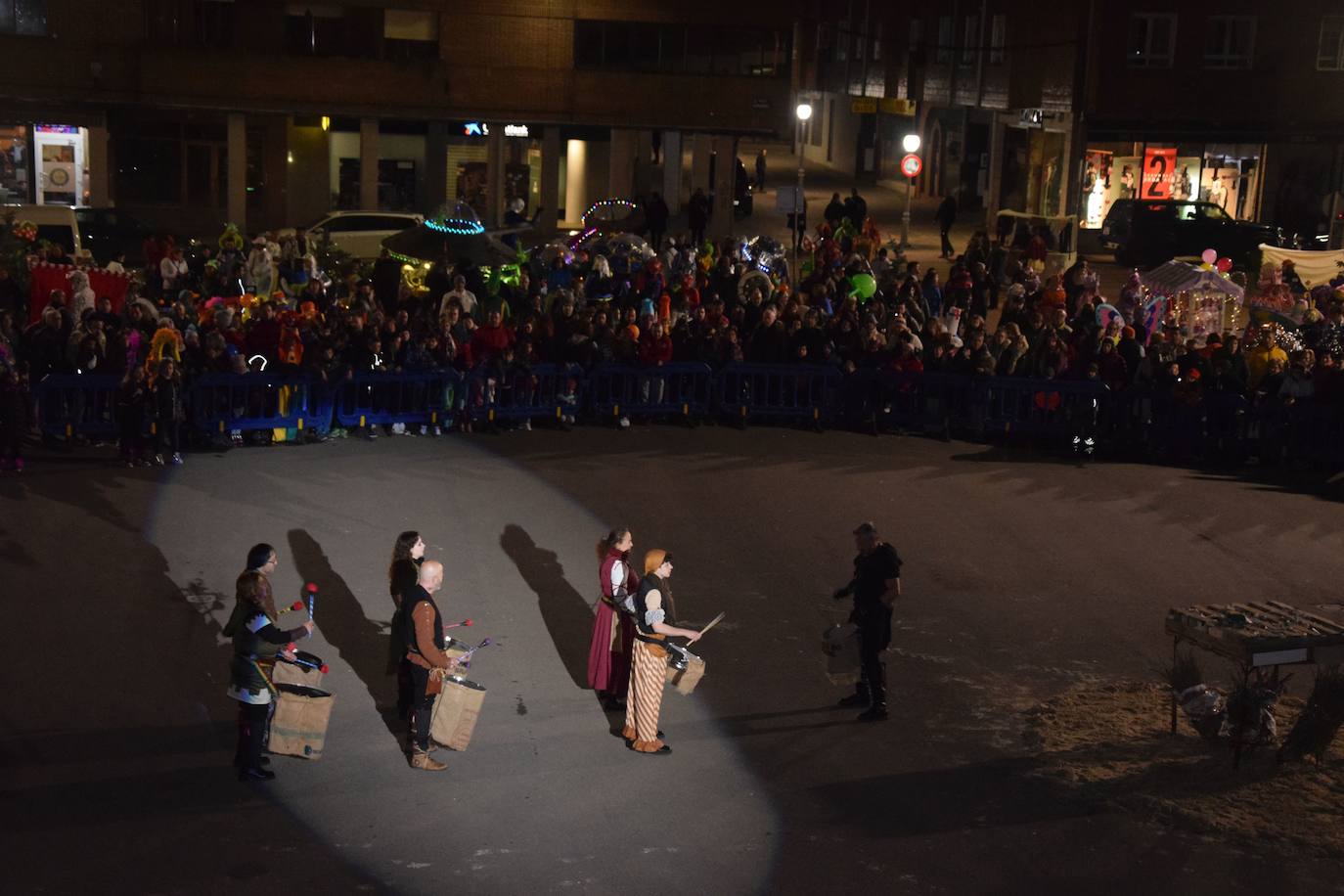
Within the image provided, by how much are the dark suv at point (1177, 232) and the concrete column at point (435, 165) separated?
677 inches

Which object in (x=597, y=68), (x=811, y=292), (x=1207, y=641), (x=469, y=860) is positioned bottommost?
(x=469, y=860)

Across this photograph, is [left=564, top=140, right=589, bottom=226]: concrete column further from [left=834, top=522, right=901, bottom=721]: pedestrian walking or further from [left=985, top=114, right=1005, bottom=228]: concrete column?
[left=834, top=522, right=901, bottom=721]: pedestrian walking

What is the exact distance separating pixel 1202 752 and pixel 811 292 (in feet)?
45.7

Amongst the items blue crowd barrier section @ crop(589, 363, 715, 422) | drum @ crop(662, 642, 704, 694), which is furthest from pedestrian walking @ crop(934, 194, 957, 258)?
drum @ crop(662, 642, 704, 694)

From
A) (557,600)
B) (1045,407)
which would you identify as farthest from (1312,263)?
(557,600)

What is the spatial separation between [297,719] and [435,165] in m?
34.5

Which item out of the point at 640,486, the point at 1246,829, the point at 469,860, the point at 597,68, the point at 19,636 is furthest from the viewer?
Result: the point at 597,68

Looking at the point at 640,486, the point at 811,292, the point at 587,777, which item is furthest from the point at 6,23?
the point at 587,777

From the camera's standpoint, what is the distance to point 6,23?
39562 mm

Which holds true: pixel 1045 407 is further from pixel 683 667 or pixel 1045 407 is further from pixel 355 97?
pixel 355 97

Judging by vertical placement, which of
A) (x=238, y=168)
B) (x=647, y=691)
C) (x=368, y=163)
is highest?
(x=368, y=163)

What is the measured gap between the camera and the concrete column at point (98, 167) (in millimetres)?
41344

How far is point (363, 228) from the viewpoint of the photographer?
35125 millimetres

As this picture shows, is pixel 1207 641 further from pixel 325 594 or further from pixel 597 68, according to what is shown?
pixel 597 68
